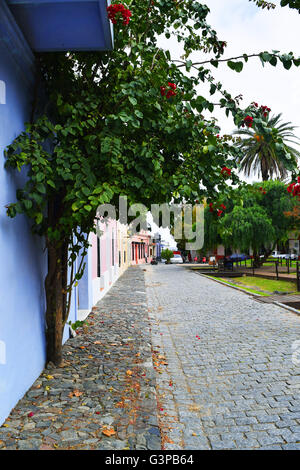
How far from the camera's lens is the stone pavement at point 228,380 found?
3.25m

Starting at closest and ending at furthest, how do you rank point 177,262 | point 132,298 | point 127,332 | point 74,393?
point 74,393
point 127,332
point 132,298
point 177,262

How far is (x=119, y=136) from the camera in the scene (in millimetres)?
4047

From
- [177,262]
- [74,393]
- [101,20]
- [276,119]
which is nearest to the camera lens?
[101,20]

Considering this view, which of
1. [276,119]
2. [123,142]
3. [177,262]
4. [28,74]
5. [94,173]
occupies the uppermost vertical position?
[276,119]

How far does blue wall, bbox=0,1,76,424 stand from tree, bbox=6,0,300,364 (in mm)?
162

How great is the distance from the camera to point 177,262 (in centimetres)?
5088

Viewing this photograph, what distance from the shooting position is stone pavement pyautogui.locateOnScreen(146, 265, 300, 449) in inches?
128

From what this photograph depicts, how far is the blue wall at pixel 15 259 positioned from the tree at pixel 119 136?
0.16m

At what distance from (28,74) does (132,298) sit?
8.69 metres

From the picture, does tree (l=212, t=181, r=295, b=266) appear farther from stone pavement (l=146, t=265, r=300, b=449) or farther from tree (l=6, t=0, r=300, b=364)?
tree (l=6, t=0, r=300, b=364)

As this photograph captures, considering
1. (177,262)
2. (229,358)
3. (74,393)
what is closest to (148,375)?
(74,393)

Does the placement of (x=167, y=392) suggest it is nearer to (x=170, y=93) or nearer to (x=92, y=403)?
(x=92, y=403)

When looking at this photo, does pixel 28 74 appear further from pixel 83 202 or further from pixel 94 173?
pixel 83 202

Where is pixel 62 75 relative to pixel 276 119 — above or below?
below
